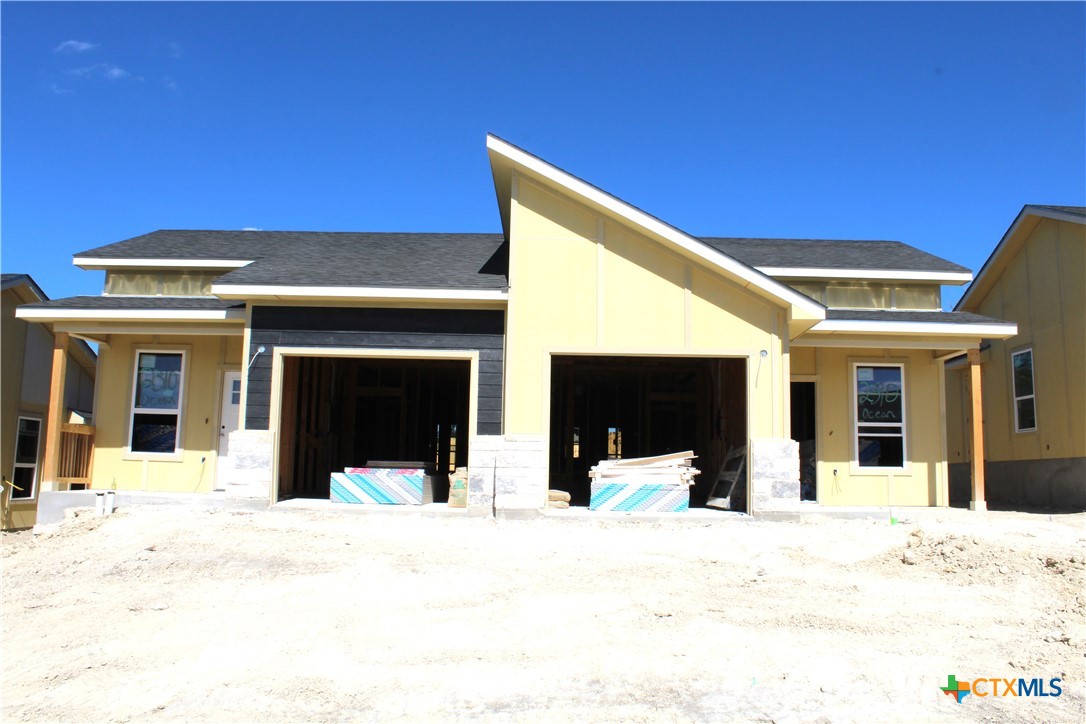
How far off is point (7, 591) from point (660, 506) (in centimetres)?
789

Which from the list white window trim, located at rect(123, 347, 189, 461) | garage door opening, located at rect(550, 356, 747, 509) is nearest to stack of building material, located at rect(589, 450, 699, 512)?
garage door opening, located at rect(550, 356, 747, 509)

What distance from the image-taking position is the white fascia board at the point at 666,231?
12.2 meters

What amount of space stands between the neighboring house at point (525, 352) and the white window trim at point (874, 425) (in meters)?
0.03

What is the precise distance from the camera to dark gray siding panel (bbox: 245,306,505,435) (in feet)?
41.3

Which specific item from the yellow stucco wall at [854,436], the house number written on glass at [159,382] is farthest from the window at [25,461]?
the yellow stucco wall at [854,436]

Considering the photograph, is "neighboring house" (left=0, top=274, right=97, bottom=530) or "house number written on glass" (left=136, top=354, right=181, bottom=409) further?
"neighboring house" (left=0, top=274, right=97, bottom=530)

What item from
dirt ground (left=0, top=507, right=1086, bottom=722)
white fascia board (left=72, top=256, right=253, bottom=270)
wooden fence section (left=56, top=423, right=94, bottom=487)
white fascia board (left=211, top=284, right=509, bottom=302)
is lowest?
dirt ground (left=0, top=507, right=1086, bottom=722)

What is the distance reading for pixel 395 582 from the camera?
870cm

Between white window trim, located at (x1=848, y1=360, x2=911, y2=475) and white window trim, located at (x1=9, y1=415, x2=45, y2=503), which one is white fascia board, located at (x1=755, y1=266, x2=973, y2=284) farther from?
white window trim, located at (x1=9, y1=415, x2=45, y2=503)

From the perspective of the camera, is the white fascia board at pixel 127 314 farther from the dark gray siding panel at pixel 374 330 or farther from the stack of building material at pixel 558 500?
the stack of building material at pixel 558 500

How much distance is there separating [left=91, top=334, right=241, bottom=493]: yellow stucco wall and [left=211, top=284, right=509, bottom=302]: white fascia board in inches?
104

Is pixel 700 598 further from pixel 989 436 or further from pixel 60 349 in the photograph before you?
pixel 989 436

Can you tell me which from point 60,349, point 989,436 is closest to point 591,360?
point 989,436

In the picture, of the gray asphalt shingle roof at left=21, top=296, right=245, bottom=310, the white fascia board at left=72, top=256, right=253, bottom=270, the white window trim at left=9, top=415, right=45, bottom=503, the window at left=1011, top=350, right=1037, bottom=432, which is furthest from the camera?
the window at left=1011, top=350, right=1037, bottom=432
